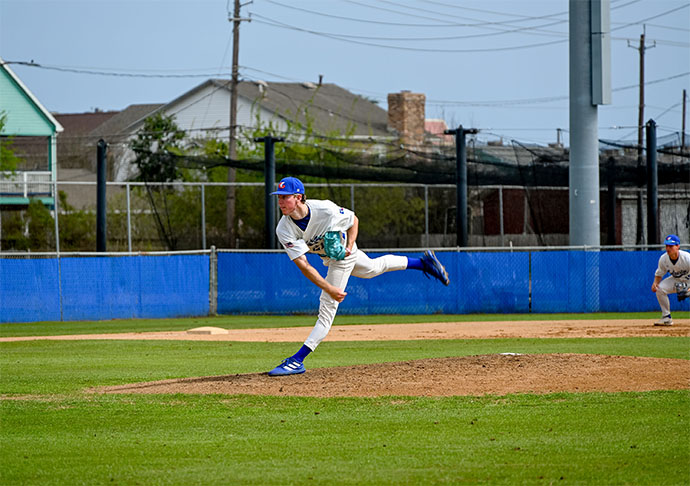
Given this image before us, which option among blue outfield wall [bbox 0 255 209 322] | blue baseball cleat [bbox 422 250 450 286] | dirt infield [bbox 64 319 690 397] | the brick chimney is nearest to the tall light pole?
blue outfield wall [bbox 0 255 209 322]

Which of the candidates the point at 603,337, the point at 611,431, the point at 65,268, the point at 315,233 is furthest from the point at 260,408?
the point at 65,268

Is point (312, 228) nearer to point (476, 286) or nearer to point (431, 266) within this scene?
point (431, 266)

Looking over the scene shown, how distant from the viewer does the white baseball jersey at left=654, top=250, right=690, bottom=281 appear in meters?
16.9

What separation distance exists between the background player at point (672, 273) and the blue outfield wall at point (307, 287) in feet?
16.2

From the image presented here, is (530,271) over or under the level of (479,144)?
under

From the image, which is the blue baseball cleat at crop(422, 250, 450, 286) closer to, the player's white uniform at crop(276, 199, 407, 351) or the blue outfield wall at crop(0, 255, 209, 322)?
the player's white uniform at crop(276, 199, 407, 351)

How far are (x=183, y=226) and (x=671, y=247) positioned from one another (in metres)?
16.9

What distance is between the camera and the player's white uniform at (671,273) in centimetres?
1693

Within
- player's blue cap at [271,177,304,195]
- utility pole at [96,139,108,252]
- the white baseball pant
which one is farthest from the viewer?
utility pole at [96,139,108,252]

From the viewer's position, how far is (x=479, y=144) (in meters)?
27.2

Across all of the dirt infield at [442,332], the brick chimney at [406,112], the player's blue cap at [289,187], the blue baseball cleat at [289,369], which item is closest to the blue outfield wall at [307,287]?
the dirt infield at [442,332]

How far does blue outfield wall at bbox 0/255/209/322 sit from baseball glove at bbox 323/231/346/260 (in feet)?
42.0

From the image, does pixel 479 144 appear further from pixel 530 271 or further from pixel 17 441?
pixel 17 441

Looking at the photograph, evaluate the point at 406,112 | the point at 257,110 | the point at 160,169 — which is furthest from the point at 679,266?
the point at 406,112
